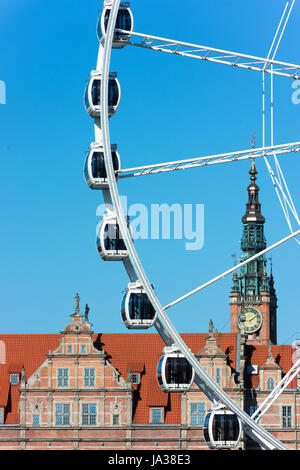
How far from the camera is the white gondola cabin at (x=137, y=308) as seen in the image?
4534cm

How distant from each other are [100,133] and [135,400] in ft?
127

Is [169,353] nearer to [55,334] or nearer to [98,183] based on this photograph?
[98,183]

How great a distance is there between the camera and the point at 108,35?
153 feet

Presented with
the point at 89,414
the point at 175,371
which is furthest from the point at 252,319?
the point at 175,371

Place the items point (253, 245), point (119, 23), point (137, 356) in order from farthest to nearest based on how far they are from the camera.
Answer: point (253, 245) → point (137, 356) → point (119, 23)

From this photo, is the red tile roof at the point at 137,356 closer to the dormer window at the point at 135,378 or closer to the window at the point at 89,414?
the dormer window at the point at 135,378

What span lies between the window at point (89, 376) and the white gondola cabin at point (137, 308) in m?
37.0

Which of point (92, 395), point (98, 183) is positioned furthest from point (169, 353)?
point (92, 395)

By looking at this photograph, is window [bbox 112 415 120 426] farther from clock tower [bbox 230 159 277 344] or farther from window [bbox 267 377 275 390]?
clock tower [bbox 230 159 277 344]

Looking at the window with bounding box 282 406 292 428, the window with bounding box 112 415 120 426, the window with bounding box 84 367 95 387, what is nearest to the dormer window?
the window with bounding box 112 415 120 426

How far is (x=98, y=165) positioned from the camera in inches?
1839

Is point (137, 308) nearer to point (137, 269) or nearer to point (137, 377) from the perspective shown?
point (137, 269)

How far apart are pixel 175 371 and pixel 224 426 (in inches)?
86.0

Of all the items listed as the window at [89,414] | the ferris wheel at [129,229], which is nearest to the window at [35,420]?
the window at [89,414]
